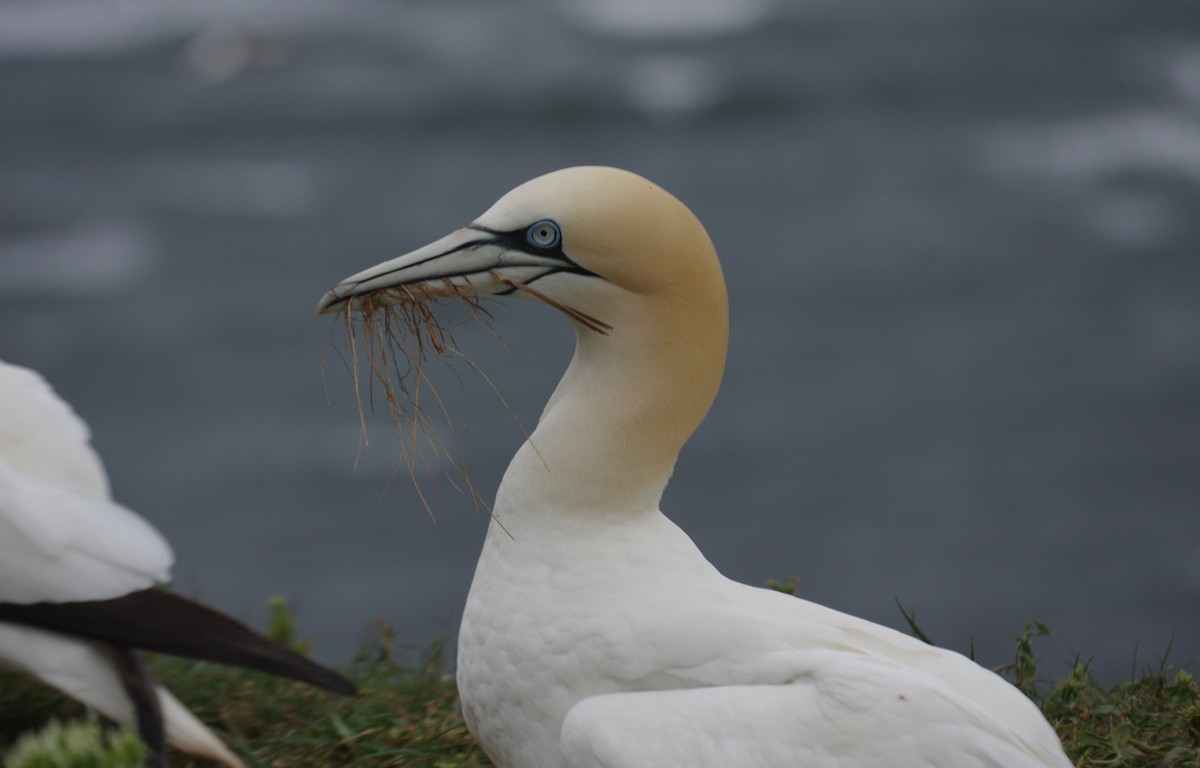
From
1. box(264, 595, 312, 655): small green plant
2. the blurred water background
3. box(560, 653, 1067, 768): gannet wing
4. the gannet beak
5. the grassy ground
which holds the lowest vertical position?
box(560, 653, 1067, 768): gannet wing

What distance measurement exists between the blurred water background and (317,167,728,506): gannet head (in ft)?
27.1

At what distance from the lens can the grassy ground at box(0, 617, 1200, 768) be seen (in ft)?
14.9

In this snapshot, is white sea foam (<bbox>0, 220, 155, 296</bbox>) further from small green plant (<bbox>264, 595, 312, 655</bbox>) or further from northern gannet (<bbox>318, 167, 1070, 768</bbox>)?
northern gannet (<bbox>318, 167, 1070, 768</bbox>)

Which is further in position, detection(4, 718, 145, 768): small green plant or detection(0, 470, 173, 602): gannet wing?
detection(0, 470, 173, 602): gannet wing

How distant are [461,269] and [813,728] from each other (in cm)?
132

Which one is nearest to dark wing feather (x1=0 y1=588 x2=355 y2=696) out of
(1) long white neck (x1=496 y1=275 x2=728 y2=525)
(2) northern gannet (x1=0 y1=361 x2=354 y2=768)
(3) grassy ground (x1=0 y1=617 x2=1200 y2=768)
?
(2) northern gannet (x1=0 y1=361 x2=354 y2=768)

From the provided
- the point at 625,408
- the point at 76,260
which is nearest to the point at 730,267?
the point at 76,260

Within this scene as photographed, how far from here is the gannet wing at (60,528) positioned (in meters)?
4.30

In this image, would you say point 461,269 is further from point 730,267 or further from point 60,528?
point 730,267

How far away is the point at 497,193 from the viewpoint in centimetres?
1672

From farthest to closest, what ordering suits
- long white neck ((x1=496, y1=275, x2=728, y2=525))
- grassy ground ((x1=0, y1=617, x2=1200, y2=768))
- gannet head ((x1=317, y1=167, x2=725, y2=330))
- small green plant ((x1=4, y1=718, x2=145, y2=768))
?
grassy ground ((x1=0, y1=617, x2=1200, y2=768))
long white neck ((x1=496, y1=275, x2=728, y2=525))
gannet head ((x1=317, y1=167, x2=725, y2=330))
small green plant ((x1=4, y1=718, x2=145, y2=768))

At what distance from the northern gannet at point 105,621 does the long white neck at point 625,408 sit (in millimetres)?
852

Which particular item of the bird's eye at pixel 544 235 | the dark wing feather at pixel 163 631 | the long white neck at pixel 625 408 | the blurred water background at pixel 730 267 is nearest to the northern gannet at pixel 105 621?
the dark wing feather at pixel 163 631

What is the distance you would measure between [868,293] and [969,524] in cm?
321
